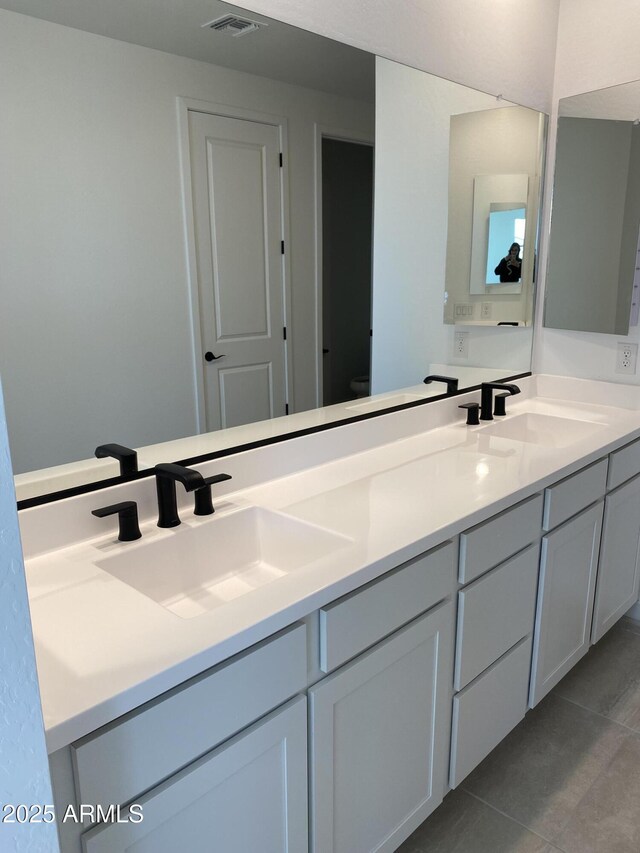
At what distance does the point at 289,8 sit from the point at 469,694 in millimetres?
1785

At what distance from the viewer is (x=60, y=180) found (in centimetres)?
126

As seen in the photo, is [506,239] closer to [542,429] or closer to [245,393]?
[542,429]

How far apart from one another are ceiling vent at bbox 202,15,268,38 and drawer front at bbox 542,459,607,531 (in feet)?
4.61

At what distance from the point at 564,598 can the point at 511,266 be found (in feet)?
4.35

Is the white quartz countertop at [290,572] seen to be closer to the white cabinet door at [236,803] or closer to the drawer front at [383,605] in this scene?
the drawer front at [383,605]

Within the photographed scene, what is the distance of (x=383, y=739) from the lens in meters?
1.38

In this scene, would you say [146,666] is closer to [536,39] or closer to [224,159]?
[224,159]

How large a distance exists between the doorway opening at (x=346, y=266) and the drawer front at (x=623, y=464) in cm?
89

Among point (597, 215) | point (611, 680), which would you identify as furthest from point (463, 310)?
point (611, 680)

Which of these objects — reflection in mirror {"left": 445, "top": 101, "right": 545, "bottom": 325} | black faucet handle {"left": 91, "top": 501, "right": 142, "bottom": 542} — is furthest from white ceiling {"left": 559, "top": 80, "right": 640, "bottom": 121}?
black faucet handle {"left": 91, "top": 501, "right": 142, "bottom": 542}

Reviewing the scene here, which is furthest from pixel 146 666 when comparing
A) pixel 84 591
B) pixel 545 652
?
pixel 545 652

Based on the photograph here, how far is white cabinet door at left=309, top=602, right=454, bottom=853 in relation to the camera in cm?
125

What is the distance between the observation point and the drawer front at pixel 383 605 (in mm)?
1188

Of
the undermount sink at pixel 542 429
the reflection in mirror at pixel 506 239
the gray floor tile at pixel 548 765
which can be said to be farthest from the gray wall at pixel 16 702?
the reflection in mirror at pixel 506 239
